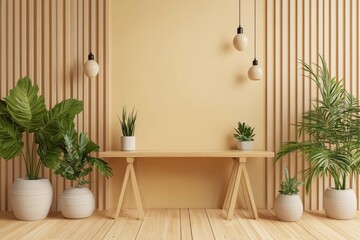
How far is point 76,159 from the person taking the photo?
3.38 m

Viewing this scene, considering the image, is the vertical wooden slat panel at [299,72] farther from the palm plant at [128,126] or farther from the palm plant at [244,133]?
the palm plant at [128,126]

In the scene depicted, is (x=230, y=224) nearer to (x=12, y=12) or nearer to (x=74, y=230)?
(x=74, y=230)

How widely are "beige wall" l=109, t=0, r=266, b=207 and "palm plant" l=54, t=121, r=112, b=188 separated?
396 mm

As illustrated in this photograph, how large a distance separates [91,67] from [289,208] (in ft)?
7.42

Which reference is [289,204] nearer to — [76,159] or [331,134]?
[331,134]

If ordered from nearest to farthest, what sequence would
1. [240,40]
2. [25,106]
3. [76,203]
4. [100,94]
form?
[25,106] < [76,203] < [240,40] < [100,94]

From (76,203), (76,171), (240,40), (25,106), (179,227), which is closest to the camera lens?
(179,227)

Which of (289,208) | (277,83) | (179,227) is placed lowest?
(179,227)

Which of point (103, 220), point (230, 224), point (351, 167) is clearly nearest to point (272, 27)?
point (351, 167)

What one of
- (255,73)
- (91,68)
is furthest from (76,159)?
(255,73)

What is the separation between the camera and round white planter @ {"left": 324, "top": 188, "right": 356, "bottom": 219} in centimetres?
333

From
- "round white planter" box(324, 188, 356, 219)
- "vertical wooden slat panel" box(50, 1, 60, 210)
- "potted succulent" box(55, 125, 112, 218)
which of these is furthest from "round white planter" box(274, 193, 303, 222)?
"vertical wooden slat panel" box(50, 1, 60, 210)

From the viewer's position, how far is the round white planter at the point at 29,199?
130 inches

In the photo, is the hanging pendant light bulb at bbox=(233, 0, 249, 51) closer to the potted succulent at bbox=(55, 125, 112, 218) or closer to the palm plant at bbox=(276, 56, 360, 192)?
the palm plant at bbox=(276, 56, 360, 192)
